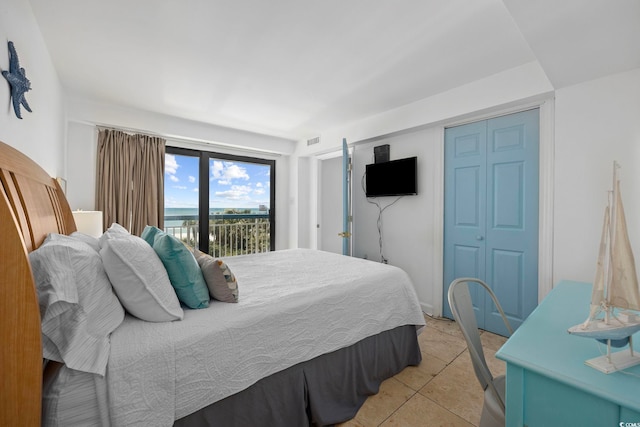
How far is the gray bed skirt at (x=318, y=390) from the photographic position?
1.26 m

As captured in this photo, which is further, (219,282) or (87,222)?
(87,222)

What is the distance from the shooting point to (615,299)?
86cm

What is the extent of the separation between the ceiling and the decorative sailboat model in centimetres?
115

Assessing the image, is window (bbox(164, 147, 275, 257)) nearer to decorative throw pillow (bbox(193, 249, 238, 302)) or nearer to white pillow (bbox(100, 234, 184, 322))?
decorative throw pillow (bbox(193, 249, 238, 302))

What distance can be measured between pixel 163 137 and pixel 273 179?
6.31 feet

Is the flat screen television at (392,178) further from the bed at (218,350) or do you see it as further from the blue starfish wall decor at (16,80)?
the blue starfish wall decor at (16,80)

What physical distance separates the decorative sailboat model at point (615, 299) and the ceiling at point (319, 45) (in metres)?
1.15

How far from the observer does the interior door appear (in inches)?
99.4

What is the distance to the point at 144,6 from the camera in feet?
5.57

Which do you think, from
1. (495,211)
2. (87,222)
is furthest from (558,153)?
(87,222)

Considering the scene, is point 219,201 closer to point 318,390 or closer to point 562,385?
point 318,390

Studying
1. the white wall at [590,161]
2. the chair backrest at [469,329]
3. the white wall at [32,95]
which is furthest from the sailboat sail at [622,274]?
the white wall at [32,95]

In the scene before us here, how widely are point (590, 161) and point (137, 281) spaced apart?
2982 millimetres

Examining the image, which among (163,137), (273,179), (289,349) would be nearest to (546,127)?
(289,349)
